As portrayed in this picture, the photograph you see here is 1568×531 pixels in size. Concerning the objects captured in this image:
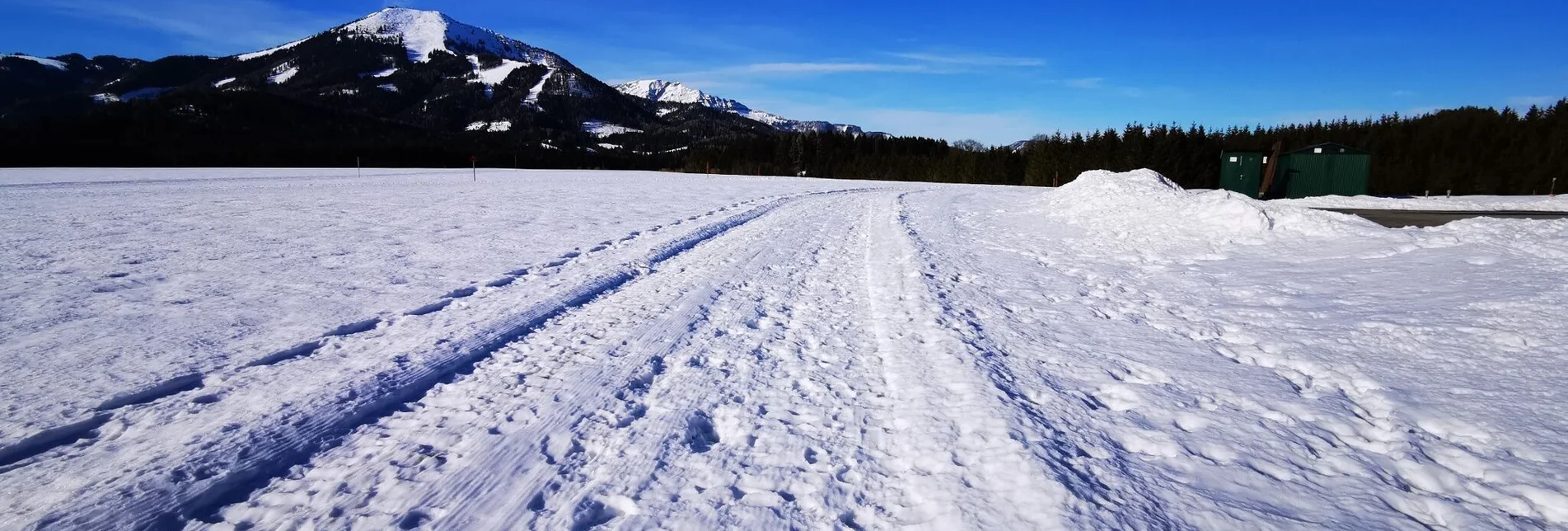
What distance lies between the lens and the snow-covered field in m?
2.52

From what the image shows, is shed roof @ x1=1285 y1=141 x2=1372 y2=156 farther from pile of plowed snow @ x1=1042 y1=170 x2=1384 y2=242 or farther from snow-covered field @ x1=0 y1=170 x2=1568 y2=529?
snow-covered field @ x1=0 y1=170 x2=1568 y2=529

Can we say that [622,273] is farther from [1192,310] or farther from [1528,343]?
[1528,343]

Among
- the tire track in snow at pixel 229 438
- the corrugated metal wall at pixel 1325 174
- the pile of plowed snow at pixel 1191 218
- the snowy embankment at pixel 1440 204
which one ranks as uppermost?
the corrugated metal wall at pixel 1325 174

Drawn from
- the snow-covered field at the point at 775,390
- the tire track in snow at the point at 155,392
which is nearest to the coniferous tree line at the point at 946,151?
the snow-covered field at the point at 775,390

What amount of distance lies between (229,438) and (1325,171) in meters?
36.0

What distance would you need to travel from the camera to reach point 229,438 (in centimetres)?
289

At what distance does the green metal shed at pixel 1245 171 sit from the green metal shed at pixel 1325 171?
96 cm

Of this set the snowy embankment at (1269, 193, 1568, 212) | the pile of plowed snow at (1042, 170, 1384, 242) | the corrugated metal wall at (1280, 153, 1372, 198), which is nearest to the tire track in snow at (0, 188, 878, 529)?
the pile of plowed snow at (1042, 170, 1384, 242)

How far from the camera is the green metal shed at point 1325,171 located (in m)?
26.7

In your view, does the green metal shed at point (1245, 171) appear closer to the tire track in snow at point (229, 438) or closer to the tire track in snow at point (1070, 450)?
the tire track in snow at point (1070, 450)

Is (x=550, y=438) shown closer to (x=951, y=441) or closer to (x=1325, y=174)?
(x=951, y=441)

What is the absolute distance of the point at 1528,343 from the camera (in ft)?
14.8

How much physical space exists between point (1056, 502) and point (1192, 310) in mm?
4305

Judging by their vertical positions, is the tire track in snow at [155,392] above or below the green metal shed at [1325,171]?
below
